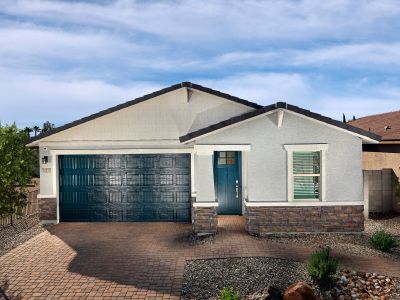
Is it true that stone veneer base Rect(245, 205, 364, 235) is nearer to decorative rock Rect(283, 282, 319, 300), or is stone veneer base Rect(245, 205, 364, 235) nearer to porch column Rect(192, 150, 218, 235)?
porch column Rect(192, 150, 218, 235)

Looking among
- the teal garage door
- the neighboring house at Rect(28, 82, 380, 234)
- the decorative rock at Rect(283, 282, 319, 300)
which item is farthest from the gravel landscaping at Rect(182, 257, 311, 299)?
the teal garage door

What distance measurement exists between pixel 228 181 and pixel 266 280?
5.82 metres

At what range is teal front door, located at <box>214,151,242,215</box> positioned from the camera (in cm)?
1290

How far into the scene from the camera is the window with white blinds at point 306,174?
10609 millimetres

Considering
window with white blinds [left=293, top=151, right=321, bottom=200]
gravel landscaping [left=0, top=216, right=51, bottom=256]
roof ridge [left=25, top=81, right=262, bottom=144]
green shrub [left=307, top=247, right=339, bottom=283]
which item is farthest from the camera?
roof ridge [left=25, top=81, right=262, bottom=144]

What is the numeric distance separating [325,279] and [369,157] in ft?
33.5

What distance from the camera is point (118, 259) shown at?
345 inches

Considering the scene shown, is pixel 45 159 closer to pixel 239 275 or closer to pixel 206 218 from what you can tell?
pixel 206 218

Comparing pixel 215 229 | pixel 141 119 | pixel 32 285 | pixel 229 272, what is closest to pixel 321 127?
pixel 215 229

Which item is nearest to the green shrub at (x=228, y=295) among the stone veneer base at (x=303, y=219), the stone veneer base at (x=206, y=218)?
the stone veneer base at (x=206, y=218)

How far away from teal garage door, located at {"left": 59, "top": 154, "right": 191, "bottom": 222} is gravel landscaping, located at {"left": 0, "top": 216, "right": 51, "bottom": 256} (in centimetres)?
106

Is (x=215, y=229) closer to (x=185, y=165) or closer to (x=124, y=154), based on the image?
(x=185, y=165)

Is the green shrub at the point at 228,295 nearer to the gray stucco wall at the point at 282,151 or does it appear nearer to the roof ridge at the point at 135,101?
the gray stucco wall at the point at 282,151

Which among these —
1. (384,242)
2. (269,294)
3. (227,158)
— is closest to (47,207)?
(227,158)
